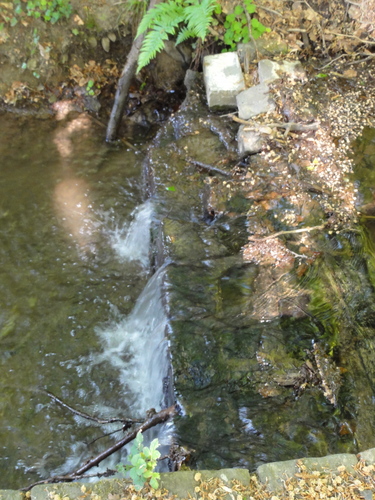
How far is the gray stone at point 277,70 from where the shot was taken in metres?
5.36

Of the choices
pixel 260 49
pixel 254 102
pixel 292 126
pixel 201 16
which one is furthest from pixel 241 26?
pixel 292 126

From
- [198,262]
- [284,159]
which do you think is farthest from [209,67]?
[198,262]

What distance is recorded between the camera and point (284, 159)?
486cm

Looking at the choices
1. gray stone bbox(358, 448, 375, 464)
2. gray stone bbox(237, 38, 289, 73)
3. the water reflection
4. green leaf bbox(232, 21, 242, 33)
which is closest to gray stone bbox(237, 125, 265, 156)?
gray stone bbox(237, 38, 289, 73)

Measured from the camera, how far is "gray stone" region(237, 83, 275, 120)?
17.0 ft

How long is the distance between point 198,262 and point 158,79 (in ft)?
13.5

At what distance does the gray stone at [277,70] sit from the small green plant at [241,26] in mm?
515

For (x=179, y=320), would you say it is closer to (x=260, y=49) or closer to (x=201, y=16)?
(x=201, y=16)

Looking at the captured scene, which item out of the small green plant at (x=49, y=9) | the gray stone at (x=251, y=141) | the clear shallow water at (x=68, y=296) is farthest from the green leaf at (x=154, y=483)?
the small green plant at (x=49, y=9)

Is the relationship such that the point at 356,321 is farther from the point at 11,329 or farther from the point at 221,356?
the point at 11,329

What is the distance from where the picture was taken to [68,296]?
15.0 feet

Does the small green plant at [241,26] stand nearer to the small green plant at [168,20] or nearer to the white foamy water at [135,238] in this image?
the small green plant at [168,20]

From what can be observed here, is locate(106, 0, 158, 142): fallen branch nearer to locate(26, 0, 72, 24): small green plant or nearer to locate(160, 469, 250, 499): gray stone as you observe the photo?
locate(26, 0, 72, 24): small green plant

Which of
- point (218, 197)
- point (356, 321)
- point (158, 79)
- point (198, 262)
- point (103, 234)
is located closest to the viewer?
point (356, 321)
